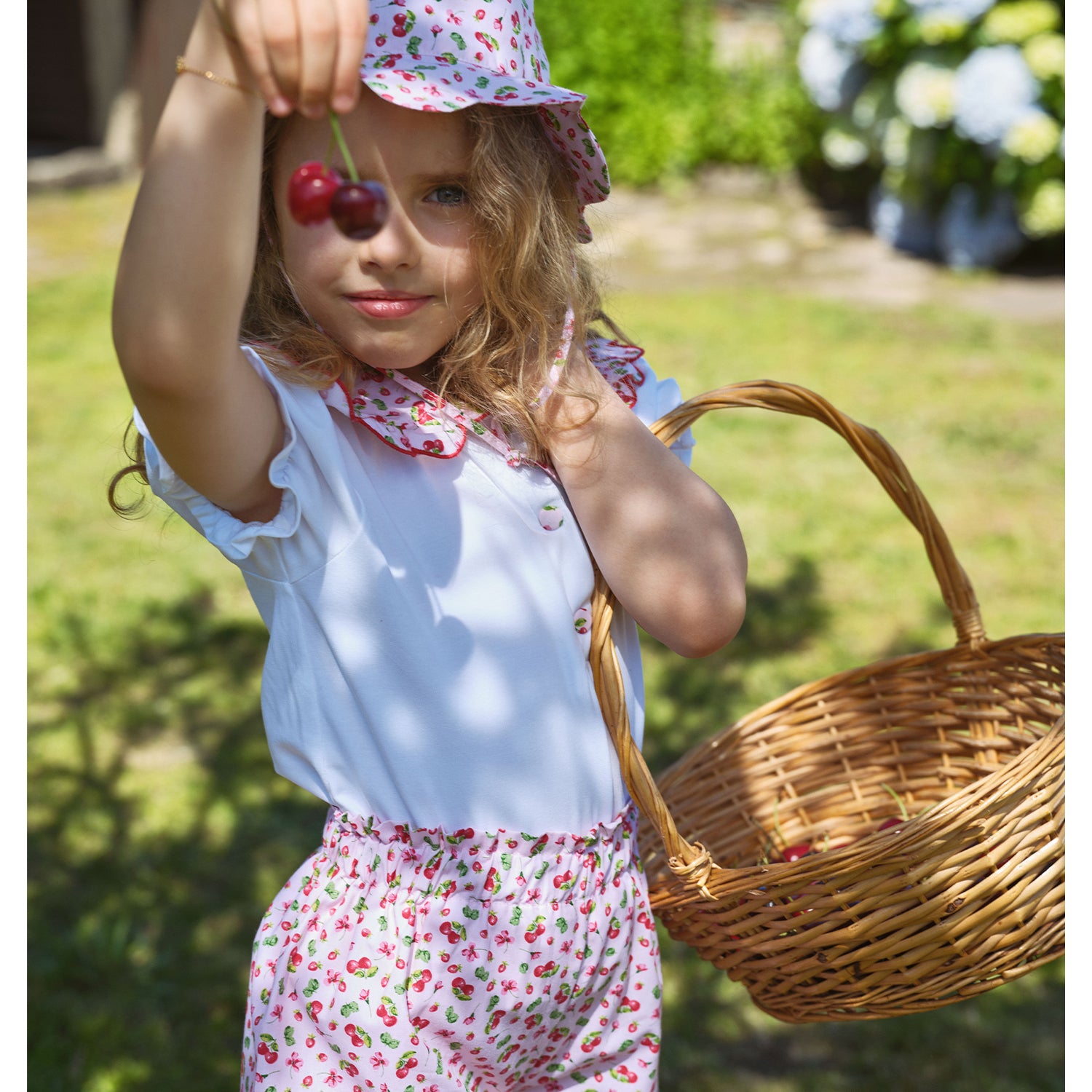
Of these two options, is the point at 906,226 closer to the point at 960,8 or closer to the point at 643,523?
the point at 960,8

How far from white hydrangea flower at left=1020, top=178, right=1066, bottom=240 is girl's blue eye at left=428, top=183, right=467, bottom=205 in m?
5.93

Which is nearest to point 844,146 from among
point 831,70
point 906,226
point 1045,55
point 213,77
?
point 831,70

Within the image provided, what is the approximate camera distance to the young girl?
129cm

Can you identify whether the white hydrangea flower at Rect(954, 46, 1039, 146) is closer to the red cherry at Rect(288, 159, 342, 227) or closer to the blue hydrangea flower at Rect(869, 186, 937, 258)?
the blue hydrangea flower at Rect(869, 186, 937, 258)

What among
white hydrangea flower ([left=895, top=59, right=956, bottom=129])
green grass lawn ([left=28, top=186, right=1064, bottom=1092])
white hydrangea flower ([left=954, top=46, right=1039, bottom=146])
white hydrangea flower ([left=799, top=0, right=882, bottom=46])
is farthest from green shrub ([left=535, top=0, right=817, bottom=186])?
green grass lawn ([left=28, top=186, right=1064, bottom=1092])

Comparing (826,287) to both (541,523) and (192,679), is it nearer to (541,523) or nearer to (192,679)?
(192,679)

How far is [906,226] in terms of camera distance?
7.48m

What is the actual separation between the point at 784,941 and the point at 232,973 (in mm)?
1591

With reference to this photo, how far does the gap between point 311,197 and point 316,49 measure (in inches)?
4.1

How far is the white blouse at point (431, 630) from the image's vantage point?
138 cm

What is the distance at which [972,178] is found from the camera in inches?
271

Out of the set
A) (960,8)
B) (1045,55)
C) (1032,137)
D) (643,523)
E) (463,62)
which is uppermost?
(960,8)

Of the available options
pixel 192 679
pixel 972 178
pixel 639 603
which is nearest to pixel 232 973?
pixel 192 679

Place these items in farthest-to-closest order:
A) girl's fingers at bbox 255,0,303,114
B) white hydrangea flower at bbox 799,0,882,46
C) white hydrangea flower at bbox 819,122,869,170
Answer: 1. white hydrangea flower at bbox 819,122,869,170
2. white hydrangea flower at bbox 799,0,882,46
3. girl's fingers at bbox 255,0,303,114
